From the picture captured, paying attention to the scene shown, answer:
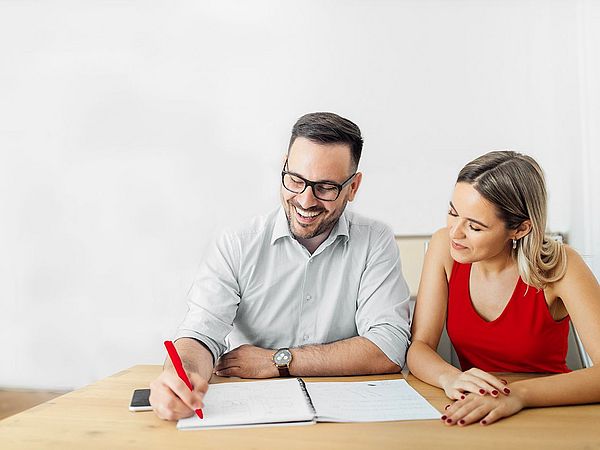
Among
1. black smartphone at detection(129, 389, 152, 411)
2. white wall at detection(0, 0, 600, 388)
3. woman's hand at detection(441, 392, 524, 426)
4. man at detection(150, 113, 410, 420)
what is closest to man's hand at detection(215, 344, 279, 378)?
man at detection(150, 113, 410, 420)

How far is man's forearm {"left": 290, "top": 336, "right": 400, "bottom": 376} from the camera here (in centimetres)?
154

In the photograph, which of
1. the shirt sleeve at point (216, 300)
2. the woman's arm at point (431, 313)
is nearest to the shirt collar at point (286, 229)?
the shirt sleeve at point (216, 300)

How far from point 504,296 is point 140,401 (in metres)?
0.91

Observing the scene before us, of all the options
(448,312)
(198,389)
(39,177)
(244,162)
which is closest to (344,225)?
(448,312)

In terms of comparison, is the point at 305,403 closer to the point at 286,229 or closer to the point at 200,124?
the point at 286,229

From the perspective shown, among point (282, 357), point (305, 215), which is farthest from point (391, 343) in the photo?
point (305, 215)

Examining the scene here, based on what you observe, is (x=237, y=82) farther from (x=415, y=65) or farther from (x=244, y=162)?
(x=415, y=65)

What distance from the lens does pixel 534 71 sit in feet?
8.07

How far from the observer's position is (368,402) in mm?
1271

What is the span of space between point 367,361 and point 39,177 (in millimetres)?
1846

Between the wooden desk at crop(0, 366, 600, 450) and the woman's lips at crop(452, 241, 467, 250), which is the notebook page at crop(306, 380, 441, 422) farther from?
the woman's lips at crop(452, 241, 467, 250)

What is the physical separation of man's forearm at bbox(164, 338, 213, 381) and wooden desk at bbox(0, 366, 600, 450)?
24cm

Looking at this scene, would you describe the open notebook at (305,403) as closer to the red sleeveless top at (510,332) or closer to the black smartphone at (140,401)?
the black smartphone at (140,401)

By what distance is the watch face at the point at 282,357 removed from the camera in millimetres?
1534
